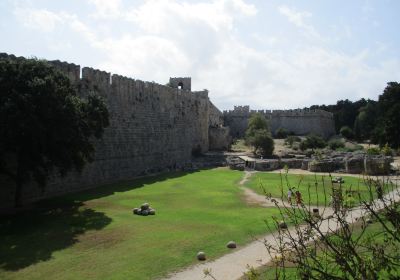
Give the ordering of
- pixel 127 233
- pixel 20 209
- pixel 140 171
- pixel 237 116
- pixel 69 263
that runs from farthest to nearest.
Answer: pixel 237 116 → pixel 140 171 → pixel 20 209 → pixel 127 233 → pixel 69 263

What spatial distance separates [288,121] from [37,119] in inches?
1774

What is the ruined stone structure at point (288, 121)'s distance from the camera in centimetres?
5538

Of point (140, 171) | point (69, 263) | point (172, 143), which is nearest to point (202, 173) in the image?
point (140, 171)

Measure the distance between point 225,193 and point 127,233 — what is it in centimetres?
774

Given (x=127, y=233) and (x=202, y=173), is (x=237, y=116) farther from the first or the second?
(x=127, y=233)

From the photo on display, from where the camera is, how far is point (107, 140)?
2350 centimetres

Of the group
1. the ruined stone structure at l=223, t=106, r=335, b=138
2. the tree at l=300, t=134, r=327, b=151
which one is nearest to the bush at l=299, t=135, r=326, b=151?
the tree at l=300, t=134, r=327, b=151

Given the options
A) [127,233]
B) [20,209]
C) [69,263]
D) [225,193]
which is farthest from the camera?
[225,193]

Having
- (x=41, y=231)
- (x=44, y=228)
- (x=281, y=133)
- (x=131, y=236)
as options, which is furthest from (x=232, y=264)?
(x=281, y=133)

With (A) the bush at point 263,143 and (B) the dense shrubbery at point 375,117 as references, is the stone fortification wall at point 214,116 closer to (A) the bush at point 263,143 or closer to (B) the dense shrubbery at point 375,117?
(A) the bush at point 263,143

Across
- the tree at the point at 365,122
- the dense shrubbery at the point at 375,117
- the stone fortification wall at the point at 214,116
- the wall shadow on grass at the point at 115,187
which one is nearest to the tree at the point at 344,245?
the wall shadow on grass at the point at 115,187

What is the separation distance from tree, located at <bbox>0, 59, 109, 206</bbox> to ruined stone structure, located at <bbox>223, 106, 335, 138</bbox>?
137 feet

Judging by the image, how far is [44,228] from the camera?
40.4ft

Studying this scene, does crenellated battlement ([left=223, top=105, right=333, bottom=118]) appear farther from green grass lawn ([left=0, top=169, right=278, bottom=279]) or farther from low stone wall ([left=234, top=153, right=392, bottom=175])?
green grass lawn ([left=0, top=169, right=278, bottom=279])
